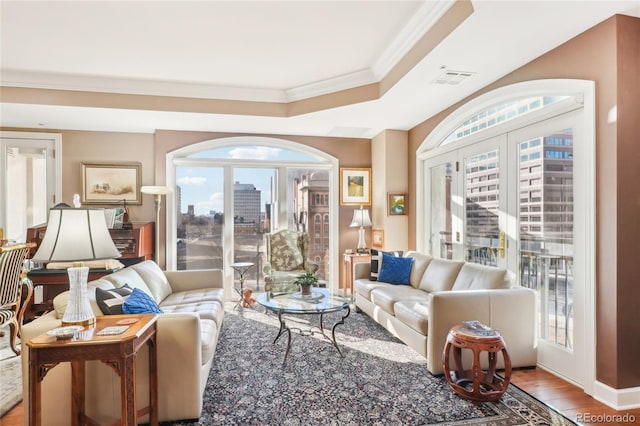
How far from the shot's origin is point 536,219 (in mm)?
3242

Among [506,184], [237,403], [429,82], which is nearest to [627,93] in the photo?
[506,184]

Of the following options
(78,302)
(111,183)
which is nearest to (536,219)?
(78,302)

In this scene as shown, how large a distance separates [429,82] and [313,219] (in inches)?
122

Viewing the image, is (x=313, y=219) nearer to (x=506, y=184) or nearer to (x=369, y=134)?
(x=369, y=134)

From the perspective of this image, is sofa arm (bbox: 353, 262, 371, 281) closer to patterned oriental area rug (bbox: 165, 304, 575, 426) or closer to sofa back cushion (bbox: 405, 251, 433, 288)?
sofa back cushion (bbox: 405, 251, 433, 288)

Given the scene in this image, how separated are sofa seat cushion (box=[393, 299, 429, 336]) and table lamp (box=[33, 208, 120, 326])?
7.71 ft

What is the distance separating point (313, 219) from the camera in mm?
6137

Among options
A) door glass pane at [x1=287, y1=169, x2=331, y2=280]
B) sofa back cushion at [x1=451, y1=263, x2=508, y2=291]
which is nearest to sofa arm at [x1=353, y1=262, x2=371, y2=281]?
sofa back cushion at [x1=451, y1=263, x2=508, y2=291]

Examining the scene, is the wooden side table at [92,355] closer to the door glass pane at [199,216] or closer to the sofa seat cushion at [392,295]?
the sofa seat cushion at [392,295]

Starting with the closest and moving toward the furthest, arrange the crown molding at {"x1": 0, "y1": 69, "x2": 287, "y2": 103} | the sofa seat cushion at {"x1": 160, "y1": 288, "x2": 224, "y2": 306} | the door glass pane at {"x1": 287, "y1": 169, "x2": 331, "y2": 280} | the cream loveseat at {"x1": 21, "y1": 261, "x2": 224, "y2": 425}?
the cream loveseat at {"x1": 21, "y1": 261, "x2": 224, "y2": 425} → the sofa seat cushion at {"x1": 160, "y1": 288, "x2": 224, "y2": 306} → the crown molding at {"x1": 0, "y1": 69, "x2": 287, "y2": 103} → the door glass pane at {"x1": 287, "y1": 169, "x2": 331, "y2": 280}

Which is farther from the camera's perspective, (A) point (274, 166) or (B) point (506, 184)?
(A) point (274, 166)

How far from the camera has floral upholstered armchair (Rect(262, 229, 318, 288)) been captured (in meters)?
5.41

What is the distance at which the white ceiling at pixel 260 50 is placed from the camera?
278 centimetres

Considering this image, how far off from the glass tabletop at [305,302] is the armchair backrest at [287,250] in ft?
5.50
